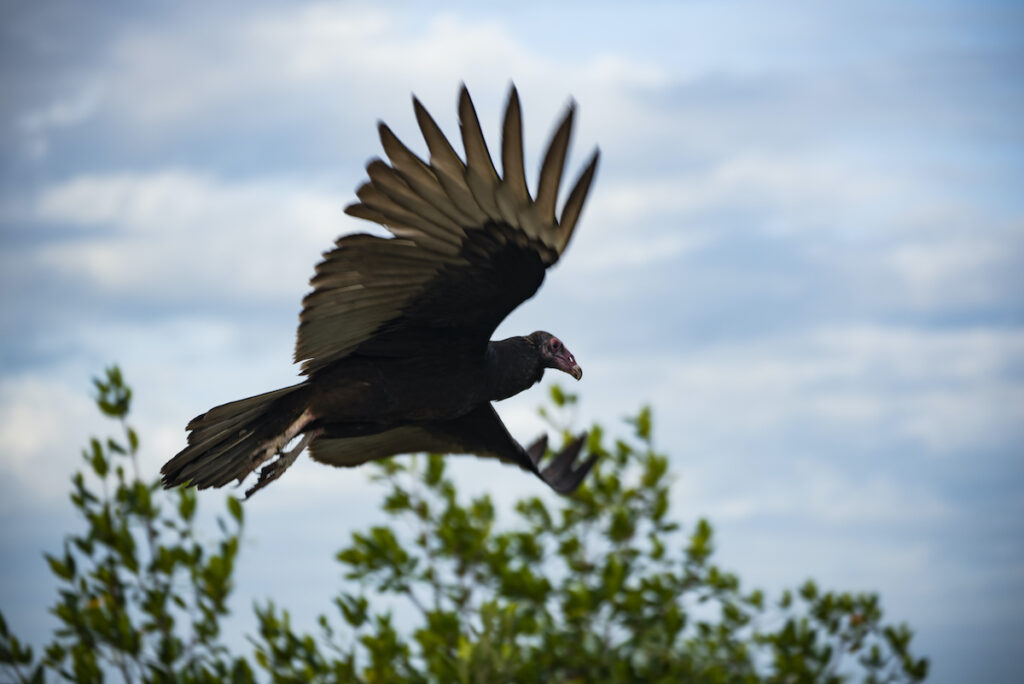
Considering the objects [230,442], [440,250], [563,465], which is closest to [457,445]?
[563,465]

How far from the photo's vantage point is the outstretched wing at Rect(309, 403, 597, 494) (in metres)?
4.57

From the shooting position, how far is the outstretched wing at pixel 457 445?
15.0 ft

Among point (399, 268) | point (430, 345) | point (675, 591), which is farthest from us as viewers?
point (675, 591)

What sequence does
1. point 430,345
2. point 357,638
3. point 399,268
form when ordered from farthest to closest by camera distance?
point 357,638, point 430,345, point 399,268

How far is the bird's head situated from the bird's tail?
3.06 feet

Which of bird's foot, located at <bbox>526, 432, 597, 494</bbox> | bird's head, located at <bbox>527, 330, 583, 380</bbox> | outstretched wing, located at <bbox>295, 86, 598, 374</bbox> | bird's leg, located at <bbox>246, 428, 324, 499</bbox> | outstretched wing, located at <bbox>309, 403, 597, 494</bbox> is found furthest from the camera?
bird's foot, located at <bbox>526, 432, 597, 494</bbox>

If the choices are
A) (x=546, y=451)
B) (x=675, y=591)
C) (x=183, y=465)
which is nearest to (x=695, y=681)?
(x=675, y=591)

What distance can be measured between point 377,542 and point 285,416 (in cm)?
162

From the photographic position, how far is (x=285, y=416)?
381cm

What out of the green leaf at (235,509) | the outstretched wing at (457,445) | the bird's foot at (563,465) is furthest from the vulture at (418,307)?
the green leaf at (235,509)

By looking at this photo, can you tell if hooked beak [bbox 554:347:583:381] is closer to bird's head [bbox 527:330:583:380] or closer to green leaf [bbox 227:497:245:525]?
bird's head [bbox 527:330:583:380]

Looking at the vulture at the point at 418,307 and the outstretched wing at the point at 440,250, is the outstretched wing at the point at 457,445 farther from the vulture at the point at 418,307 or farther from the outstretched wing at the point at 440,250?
the outstretched wing at the point at 440,250

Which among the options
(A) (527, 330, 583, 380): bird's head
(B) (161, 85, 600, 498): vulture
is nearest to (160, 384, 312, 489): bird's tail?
(B) (161, 85, 600, 498): vulture

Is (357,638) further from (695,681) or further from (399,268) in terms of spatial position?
(399,268)
